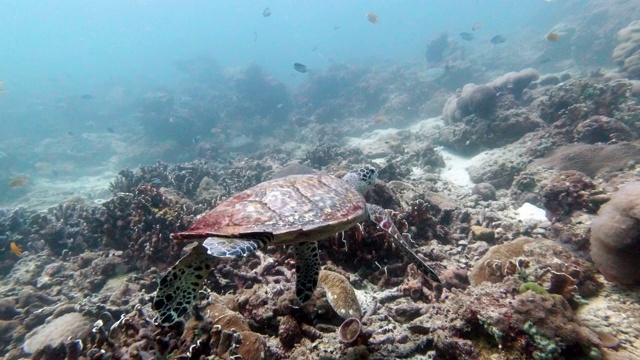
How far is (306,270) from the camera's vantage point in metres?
3.07

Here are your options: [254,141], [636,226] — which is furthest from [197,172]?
[636,226]

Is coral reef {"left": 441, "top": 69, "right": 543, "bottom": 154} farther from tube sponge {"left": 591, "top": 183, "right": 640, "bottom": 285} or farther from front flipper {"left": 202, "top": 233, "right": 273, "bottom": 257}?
front flipper {"left": 202, "top": 233, "right": 273, "bottom": 257}

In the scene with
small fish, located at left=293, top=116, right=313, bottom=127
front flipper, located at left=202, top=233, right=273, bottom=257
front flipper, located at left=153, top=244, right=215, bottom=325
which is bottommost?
front flipper, located at left=153, top=244, right=215, bottom=325

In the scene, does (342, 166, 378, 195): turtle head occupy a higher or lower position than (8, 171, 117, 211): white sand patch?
lower

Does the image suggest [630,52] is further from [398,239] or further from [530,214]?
[398,239]

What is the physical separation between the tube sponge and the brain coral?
13211 mm

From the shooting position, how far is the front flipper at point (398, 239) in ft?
10.5

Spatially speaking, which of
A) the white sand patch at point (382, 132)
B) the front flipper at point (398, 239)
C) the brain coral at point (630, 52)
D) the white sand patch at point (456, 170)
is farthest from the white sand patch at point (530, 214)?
the brain coral at point (630, 52)

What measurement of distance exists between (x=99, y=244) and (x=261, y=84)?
22370 mm

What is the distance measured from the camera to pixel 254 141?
19891 mm

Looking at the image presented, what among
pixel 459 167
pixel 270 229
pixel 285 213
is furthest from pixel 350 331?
pixel 459 167

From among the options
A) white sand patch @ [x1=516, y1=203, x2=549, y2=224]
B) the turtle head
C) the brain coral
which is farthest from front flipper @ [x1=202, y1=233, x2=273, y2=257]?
the brain coral

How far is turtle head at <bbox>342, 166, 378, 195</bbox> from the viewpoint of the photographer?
4742mm

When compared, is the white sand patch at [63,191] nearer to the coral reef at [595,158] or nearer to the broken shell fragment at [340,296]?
the broken shell fragment at [340,296]
